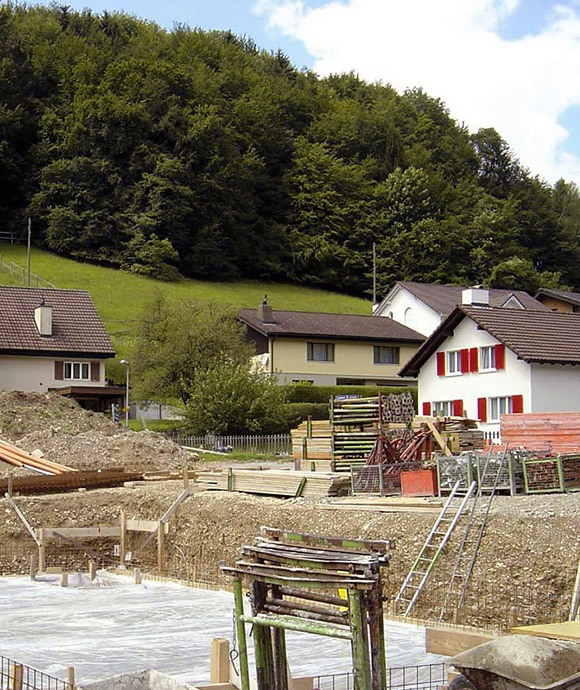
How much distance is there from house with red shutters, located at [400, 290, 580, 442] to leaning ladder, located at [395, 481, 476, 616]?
1668cm

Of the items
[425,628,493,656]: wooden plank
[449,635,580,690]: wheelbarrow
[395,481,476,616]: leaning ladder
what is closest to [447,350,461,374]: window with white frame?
[395,481,476,616]: leaning ladder

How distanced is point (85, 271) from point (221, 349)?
3450 cm

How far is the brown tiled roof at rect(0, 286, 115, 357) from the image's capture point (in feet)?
149

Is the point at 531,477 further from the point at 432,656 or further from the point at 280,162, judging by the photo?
the point at 280,162

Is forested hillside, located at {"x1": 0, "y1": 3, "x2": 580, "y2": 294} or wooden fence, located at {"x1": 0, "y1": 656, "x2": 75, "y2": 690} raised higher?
forested hillside, located at {"x1": 0, "y1": 3, "x2": 580, "y2": 294}

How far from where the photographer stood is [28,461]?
30.0 meters

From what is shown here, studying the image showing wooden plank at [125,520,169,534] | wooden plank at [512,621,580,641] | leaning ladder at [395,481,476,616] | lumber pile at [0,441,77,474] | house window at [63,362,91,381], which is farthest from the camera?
house window at [63,362,91,381]

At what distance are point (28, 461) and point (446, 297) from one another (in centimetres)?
3861

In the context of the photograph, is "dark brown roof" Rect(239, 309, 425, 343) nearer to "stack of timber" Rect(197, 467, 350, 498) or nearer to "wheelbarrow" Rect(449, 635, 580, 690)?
"stack of timber" Rect(197, 467, 350, 498)

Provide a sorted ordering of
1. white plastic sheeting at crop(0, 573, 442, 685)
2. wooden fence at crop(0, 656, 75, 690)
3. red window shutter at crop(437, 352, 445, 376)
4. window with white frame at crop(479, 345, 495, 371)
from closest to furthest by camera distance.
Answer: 1. wooden fence at crop(0, 656, 75, 690)
2. white plastic sheeting at crop(0, 573, 442, 685)
3. window with white frame at crop(479, 345, 495, 371)
4. red window shutter at crop(437, 352, 445, 376)

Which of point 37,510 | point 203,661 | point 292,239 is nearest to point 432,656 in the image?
point 203,661

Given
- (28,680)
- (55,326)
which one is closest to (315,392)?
(55,326)

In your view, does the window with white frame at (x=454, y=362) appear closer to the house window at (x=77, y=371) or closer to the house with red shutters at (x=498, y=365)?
the house with red shutters at (x=498, y=365)

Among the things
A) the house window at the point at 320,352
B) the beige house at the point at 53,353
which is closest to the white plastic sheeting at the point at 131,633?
the beige house at the point at 53,353
